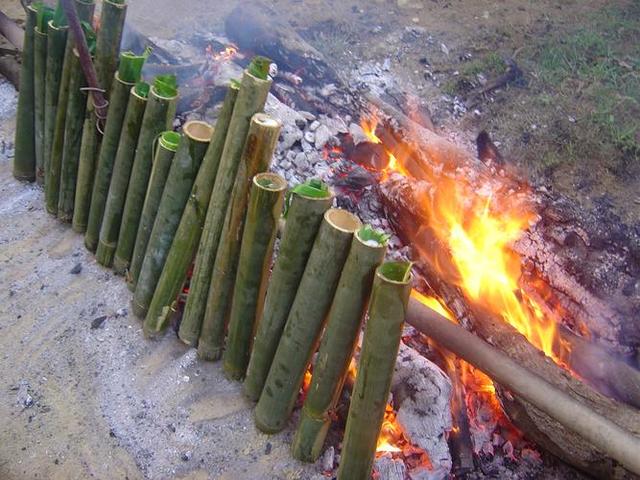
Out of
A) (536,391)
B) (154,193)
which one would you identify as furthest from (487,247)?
(154,193)

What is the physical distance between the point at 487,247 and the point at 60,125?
3.08 metres

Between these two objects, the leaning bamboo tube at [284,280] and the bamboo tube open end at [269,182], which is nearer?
the leaning bamboo tube at [284,280]

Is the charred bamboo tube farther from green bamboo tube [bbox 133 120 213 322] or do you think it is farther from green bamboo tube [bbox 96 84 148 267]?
green bamboo tube [bbox 96 84 148 267]

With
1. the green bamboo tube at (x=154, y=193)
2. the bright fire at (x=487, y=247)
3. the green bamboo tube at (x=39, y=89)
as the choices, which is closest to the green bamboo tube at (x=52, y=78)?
the green bamboo tube at (x=39, y=89)

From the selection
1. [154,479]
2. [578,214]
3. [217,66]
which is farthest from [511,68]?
[154,479]

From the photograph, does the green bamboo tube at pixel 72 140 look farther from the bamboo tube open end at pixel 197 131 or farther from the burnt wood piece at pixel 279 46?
the burnt wood piece at pixel 279 46

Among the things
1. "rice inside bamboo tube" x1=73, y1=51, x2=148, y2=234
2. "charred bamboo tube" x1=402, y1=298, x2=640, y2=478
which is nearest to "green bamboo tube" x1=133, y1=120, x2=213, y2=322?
"rice inside bamboo tube" x1=73, y1=51, x2=148, y2=234

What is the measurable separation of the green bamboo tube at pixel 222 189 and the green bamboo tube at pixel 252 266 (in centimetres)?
23

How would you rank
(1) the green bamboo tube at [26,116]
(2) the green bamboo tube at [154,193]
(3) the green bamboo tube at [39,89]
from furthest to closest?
(1) the green bamboo tube at [26,116], (3) the green bamboo tube at [39,89], (2) the green bamboo tube at [154,193]

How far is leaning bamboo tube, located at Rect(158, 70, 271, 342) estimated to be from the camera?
2.81 meters

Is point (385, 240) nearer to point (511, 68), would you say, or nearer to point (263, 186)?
point (263, 186)

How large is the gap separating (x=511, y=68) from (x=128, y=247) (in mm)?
6184

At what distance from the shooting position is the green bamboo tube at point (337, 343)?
236 cm

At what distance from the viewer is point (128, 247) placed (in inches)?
146
